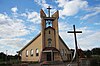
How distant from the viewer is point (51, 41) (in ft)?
192

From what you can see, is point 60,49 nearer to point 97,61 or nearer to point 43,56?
point 43,56

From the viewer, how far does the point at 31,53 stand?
196ft

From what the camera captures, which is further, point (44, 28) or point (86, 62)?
point (44, 28)

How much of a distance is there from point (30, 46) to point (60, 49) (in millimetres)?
7611

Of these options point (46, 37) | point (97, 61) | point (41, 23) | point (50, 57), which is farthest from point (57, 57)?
point (97, 61)

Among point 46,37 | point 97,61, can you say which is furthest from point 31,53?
point 97,61

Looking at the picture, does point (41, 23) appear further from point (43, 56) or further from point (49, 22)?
point (43, 56)

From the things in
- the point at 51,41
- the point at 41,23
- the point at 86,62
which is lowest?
the point at 86,62

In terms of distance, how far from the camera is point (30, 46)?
196ft

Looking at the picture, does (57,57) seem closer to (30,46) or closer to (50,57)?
(50,57)

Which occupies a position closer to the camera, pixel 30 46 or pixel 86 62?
pixel 86 62

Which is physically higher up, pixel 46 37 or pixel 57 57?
pixel 46 37

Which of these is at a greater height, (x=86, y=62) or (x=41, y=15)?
(x=41, y=15)

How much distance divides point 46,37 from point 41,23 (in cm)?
374
